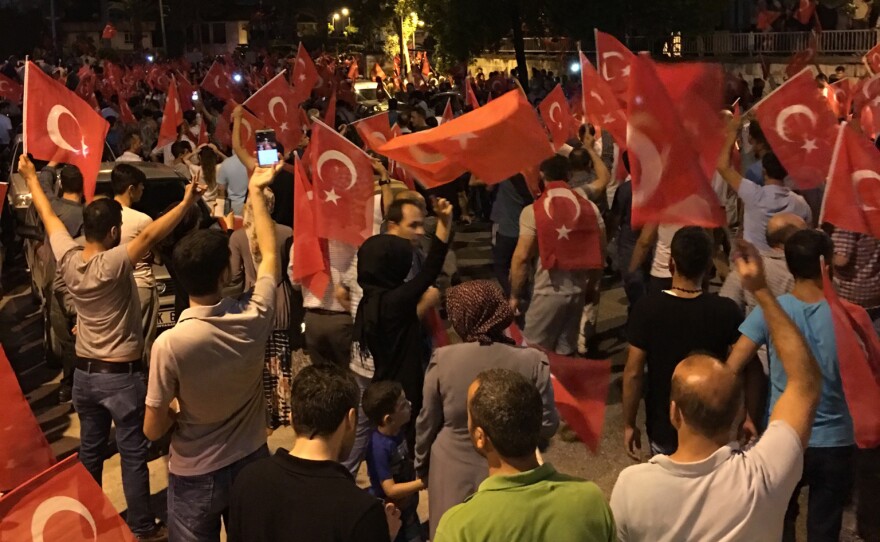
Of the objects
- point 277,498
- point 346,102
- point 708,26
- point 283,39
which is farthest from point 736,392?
point 283,39

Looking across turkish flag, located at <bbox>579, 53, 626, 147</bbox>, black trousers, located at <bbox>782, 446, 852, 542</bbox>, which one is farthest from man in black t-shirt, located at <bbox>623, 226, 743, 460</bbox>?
turkish flag, located at <bbox>579, 53, 626, 147</bbox>

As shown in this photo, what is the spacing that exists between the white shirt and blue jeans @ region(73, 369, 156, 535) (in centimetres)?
291

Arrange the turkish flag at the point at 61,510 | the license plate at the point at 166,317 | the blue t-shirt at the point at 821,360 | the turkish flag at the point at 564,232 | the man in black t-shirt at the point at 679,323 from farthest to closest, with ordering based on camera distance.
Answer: the license plate at the point at 166,317 < the turkish flag at the point at 564,232 < the man in black t-shirt at the point at 679,323 < the blue t-shirt at the point at 821,360 < the turkish flag at the point at 61,510

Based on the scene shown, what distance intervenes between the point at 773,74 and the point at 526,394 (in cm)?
2557

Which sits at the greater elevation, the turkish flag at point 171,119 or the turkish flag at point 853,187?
the turkish flag at point 171,119

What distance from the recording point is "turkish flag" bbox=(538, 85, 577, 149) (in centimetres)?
1008

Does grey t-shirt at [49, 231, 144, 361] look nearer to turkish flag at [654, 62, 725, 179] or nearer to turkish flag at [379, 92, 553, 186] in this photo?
turkish flag at [379, 92, 553, 186]

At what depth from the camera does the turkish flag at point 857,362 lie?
4109mm

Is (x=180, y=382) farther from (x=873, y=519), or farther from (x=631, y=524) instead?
(x=873, y=519)

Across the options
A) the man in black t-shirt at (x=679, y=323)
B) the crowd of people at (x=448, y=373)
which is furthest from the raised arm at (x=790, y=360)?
the man in black t-shirt at (x=679, y=323)

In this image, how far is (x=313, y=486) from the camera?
111 inches

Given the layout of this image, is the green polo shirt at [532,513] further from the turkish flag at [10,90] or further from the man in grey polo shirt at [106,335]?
the turkish flag at [10,90]

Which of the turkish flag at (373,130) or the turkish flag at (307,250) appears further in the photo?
the turkish flag at (373,130)

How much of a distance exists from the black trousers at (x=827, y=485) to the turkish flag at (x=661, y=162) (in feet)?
3.78
